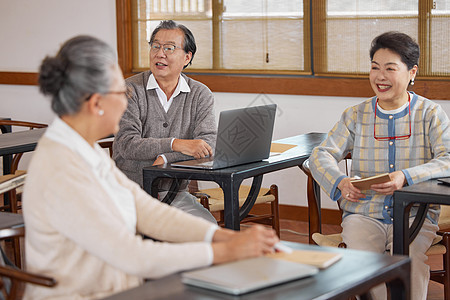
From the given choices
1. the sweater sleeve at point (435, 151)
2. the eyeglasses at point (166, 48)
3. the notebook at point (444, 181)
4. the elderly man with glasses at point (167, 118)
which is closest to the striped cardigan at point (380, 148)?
the sweater sleeve at point (435, 151)

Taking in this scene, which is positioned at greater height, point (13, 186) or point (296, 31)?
point (296, 31)

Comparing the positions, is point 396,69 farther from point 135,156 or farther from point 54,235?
point 54,235

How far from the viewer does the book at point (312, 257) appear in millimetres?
1536

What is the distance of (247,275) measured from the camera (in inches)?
56.4

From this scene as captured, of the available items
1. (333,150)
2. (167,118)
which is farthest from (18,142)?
(333,150)

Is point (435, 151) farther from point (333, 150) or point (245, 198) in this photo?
point (245, 198)

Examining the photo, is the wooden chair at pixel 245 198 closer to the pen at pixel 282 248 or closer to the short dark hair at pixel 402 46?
the short dark hair at pixel 402 46

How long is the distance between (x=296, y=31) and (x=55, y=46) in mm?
1912

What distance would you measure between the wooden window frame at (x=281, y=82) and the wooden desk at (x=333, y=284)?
2.77 m

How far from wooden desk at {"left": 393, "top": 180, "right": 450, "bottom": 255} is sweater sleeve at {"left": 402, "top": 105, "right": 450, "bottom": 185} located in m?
0.07

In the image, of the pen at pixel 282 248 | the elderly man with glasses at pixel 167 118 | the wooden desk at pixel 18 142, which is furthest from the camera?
the wooden desk at pixel 18 142

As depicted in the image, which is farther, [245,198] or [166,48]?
[245,198]

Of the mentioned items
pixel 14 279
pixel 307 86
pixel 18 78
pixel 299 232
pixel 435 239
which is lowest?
pixel 299 232

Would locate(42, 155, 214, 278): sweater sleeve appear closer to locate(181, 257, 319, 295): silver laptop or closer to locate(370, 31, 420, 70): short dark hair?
locate(181, 257, 319, 295): silver laptop
